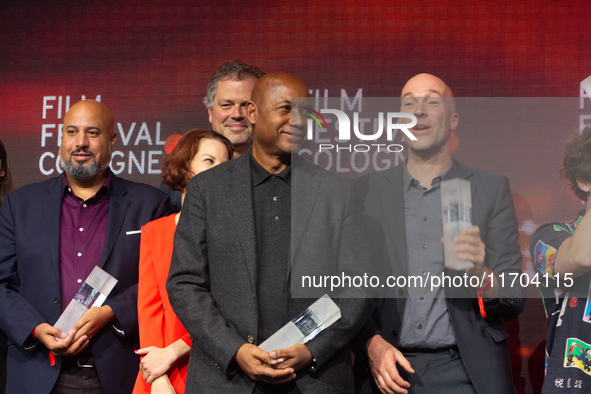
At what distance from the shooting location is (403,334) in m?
2.12

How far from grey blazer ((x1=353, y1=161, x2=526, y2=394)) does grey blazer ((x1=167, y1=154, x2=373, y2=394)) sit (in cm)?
19

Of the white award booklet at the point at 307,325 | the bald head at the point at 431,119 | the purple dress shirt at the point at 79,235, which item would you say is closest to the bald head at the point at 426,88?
the bald head at the point at 431,119

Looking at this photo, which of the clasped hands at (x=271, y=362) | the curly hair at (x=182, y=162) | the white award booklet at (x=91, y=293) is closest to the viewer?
the clasped hands at (x=271, y=362)

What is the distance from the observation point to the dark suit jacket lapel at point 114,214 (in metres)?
2.50

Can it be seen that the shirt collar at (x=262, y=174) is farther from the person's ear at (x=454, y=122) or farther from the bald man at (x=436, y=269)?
the person's ear at (x=454, y=122)

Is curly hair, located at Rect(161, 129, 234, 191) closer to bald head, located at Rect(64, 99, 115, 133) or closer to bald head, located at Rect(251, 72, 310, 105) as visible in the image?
bald head, located at Rect(64, 99, 115, 133)

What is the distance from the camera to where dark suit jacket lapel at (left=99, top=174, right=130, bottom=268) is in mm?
2500

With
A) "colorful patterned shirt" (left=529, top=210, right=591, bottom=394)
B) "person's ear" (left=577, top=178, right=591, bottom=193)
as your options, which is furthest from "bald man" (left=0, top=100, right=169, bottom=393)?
"person's ear" (left=577, top=178, right=591, bottom=193)

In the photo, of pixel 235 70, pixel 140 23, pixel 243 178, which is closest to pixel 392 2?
pixel 235 70

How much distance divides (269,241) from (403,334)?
64 centimetres

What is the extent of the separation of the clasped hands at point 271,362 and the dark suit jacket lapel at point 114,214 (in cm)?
100

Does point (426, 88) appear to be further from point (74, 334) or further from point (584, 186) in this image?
point (74, 334)

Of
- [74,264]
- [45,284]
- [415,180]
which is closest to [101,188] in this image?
[74,264]

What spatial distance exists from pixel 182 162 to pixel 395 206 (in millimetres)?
1047
